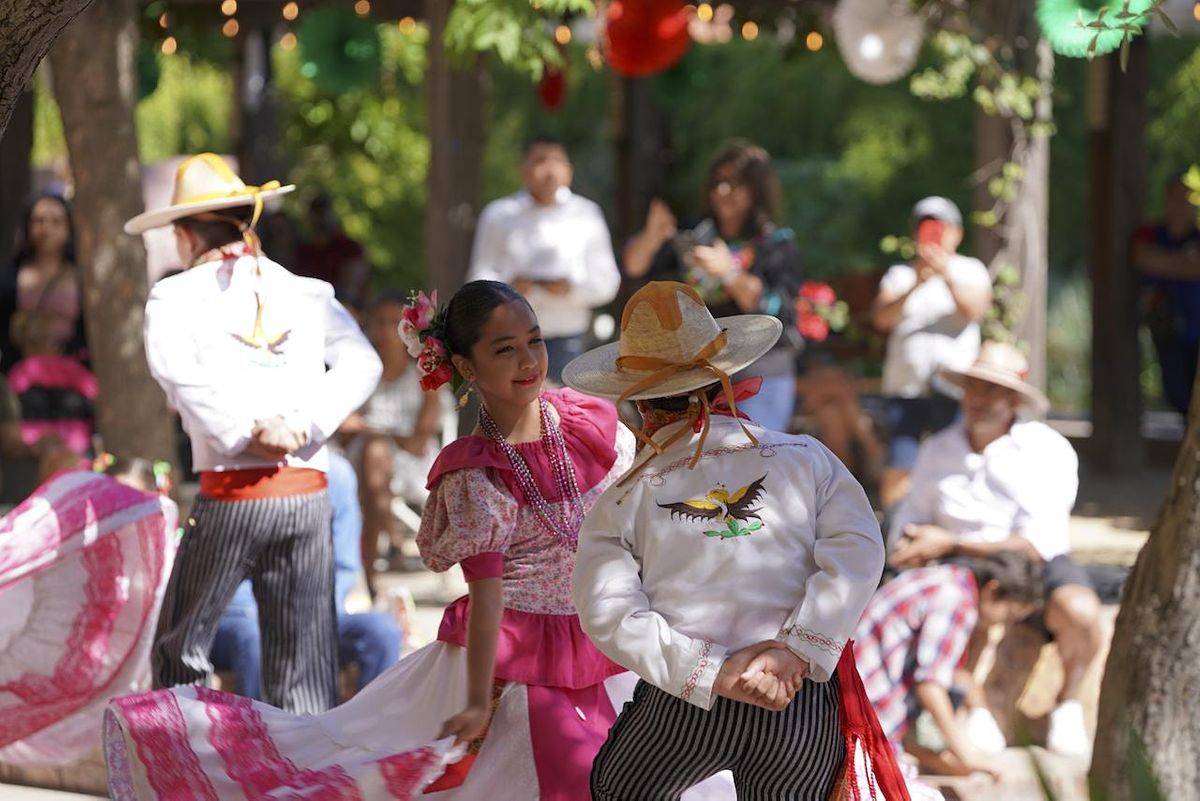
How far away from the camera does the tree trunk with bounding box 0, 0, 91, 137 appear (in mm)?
3422

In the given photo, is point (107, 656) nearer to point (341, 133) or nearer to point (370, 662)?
point (370, 662)

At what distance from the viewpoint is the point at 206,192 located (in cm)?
469

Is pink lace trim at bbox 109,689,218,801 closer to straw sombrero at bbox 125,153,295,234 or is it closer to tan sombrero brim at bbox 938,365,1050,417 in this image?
straw sombrero at bbox 125,153,295,234

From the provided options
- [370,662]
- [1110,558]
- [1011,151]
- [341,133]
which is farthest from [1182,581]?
[341,133]

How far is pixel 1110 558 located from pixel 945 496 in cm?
284

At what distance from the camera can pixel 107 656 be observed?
5195 mm

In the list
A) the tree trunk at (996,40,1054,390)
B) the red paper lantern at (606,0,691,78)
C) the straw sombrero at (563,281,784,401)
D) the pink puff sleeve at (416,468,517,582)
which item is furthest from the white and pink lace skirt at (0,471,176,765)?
the tree trunk at (996,40,1054,390)

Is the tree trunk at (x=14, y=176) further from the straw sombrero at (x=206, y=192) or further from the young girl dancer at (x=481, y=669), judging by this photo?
the young girl dancer at (x=481, y=669)

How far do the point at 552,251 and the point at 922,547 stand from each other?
2.67 m

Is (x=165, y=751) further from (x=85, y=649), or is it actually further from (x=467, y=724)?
(x=85, y=649)

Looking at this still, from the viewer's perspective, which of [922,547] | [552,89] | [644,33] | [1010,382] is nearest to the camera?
[922,547]

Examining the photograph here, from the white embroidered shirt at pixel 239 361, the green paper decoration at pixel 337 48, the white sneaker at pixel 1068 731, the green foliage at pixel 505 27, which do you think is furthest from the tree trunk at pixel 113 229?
the green paper decoration at pixel 337 48

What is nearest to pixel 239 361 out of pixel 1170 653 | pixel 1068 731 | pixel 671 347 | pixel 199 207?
pixel 199 207

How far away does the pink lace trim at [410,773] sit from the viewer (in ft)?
12.6
